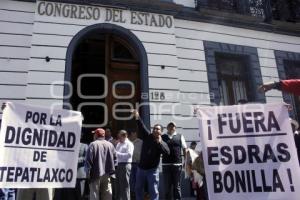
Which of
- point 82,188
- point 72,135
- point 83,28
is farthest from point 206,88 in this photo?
point 72,135

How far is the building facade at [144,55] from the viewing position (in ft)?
34.8

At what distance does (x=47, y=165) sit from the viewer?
6.25 metres

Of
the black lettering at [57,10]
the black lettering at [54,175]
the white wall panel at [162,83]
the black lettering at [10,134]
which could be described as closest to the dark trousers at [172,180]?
the black lettering at [54,175]

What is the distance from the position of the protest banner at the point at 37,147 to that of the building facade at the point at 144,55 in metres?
3.86

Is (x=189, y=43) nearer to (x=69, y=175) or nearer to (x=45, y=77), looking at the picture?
(x=45, y=77)

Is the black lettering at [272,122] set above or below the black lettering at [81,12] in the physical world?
below

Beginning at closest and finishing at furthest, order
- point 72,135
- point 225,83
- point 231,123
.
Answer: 1. point 231,123
2. point 72,135
3. point 225,83

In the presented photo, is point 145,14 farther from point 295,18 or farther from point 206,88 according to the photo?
point 295,18

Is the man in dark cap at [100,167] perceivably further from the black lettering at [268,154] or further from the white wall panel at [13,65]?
the white wall panel at [13,65]

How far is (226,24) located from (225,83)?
2360 mm

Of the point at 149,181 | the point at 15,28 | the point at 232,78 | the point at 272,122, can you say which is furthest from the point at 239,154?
the point at 232,78

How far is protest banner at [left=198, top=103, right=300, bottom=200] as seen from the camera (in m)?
4.69

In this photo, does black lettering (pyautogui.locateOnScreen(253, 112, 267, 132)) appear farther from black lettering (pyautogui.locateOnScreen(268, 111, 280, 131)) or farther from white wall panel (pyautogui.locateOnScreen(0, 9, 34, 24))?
white wall panel (pyautogui.locateOnScreen(0, 9, 34, 24))

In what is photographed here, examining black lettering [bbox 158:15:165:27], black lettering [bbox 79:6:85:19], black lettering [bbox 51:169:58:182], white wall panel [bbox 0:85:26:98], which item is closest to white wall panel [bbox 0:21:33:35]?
black lettering [bbox 79:6:85:19]
